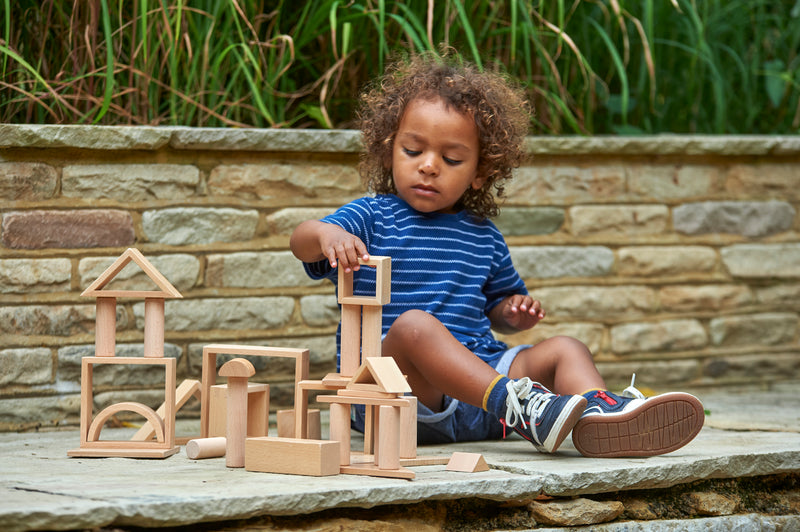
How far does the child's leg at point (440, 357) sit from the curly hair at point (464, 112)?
1.80 feet

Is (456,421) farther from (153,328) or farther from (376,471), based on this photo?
(153,328)

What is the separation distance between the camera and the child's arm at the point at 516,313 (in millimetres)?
2764

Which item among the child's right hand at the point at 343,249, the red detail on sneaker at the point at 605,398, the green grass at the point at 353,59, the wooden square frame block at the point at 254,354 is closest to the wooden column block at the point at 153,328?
the wooden square frame block at the point at 254,354

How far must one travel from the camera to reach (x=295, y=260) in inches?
128

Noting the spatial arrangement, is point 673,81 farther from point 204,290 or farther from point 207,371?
point 207,371

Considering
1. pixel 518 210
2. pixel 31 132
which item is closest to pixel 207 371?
pixel 31 132

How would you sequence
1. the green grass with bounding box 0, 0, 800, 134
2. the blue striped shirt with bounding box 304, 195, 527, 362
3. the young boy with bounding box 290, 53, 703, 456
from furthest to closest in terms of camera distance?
1. the green grass with bounding box 0, 0, 800, 134
2. the blue striped shirt with bounding box 304, 195, 527, 362
3. the young boy with bounding box 290, 53, 703, 456

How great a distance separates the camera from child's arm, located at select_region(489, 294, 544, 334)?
276cm

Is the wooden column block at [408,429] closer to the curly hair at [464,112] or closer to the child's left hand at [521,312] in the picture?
the child's left hand at [521,312]

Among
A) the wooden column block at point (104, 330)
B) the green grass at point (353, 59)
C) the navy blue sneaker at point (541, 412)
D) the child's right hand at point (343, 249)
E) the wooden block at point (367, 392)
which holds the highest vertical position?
the green grass at point (353, 59)

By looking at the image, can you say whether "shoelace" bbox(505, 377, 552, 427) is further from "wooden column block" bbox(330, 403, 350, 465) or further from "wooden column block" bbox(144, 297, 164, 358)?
"wooden column block" bbox(144, 297, 164, 358)

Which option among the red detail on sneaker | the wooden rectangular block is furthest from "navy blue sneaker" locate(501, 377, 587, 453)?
the wooden rectangular block

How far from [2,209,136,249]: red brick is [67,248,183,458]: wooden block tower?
73cm

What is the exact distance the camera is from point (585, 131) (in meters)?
3.87
